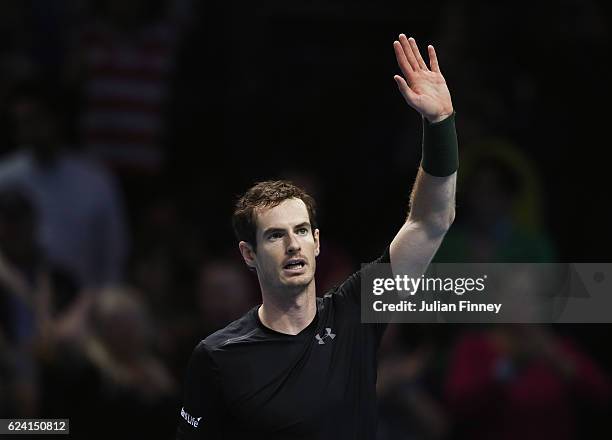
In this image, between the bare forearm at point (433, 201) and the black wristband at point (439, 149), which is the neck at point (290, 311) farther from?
the black wristband at point (439, 149)

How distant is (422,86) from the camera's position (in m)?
5.54

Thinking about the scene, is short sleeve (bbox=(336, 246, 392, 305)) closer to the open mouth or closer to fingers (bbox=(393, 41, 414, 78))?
the open mouth

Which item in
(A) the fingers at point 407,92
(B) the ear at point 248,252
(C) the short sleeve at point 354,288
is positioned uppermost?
(A) the fingers at point 407,92

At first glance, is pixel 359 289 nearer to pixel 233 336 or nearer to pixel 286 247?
pixel 286 247

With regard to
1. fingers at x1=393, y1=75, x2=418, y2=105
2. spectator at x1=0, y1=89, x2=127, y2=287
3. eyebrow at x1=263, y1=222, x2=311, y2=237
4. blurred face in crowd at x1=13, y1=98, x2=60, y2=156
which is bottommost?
eyebrow at x1=263, y1=222, x2=311, y2=237

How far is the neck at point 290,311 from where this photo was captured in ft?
18.3

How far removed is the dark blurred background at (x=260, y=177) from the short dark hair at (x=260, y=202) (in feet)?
9.65

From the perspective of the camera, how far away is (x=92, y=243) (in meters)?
9.99

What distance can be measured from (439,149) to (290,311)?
0.87m

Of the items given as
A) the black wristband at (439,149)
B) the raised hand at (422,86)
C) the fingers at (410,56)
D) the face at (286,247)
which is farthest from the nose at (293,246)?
the fingers at (410,56)

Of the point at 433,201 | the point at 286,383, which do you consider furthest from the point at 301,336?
the point at 433,201

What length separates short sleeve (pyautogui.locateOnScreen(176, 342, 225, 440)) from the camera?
217 inches

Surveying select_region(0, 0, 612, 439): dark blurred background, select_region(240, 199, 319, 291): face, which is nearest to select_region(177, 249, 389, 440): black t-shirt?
select_region(240, 199, 319, 291): face

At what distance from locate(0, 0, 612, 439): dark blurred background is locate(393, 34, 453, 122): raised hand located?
11.1 ft
